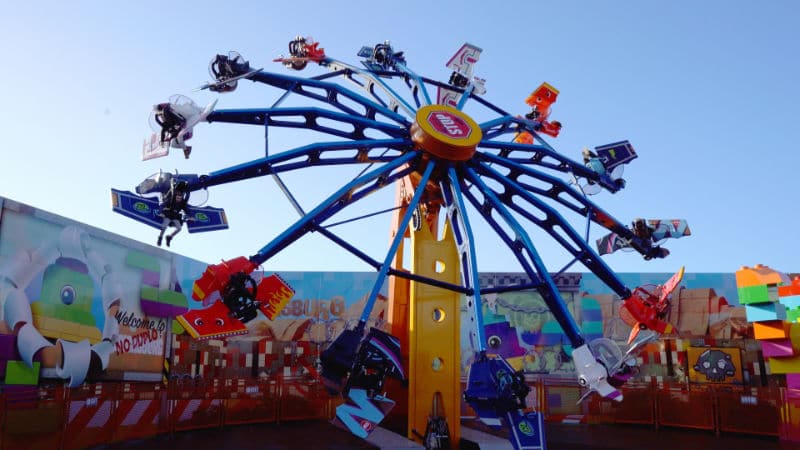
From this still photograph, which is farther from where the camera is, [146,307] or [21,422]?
[146,307]

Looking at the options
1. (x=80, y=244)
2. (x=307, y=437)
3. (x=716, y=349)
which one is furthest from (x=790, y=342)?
(x=80, y=244)

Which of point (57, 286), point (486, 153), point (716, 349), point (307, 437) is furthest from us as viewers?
point (716, 349)

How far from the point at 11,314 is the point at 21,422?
15.7 feet

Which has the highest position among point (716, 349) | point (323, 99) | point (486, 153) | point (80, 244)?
point (323, 99)

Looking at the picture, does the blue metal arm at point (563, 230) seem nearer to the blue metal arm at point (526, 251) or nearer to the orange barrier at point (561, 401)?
the blue metal arm at point (526, 251)

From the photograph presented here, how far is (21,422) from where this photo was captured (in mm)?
11164

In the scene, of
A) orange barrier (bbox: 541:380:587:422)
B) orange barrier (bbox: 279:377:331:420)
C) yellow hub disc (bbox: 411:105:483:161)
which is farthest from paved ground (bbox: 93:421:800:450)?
yellow hub disc (bbox: 411:105:483:161)

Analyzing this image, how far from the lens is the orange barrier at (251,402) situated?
17.6 meters

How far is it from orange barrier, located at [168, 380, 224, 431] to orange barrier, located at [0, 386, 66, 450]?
3.37m

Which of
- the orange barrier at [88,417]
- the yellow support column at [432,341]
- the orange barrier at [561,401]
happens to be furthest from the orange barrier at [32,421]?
the orange barrier at [561,401]

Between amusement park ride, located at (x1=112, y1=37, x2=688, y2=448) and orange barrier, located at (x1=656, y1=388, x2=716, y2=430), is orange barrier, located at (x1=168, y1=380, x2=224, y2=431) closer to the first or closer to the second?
amusement park ride, located at (x1=112, y1=37, x2=688, y2=448)

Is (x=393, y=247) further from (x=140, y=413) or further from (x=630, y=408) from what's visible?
(x=630, y=408)

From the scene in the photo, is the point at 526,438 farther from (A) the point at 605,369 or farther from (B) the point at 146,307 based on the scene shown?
(B) the point at 146,307

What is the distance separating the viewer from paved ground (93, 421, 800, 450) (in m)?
13.2
